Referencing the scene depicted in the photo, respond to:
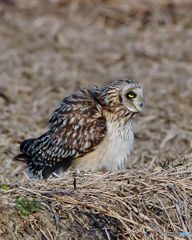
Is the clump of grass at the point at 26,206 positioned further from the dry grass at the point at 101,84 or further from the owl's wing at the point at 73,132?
the owl's wing at the point at 73,132

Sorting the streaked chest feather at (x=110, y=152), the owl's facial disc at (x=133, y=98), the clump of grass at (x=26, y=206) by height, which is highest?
the owl's facial disc at (x=133, y=98)

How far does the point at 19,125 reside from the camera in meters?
8.12

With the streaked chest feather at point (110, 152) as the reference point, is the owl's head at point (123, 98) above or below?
above

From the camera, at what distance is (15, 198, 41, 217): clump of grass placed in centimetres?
397

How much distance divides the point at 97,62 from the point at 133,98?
5535 millimetres

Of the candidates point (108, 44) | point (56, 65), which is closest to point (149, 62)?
point (108, 44)

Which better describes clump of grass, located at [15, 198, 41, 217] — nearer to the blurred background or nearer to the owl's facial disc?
the owl's facial disc

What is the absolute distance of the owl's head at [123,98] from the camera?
230 inches

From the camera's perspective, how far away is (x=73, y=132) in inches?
230

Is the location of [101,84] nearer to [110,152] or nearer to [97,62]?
[97,62]

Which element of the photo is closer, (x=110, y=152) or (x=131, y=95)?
(x=110, y=152)

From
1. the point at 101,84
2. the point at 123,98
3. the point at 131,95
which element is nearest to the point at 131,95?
the point at 131,95

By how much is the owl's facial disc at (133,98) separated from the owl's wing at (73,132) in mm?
375

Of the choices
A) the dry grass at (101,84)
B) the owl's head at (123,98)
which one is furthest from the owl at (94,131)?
the dry grass at (101,84)
